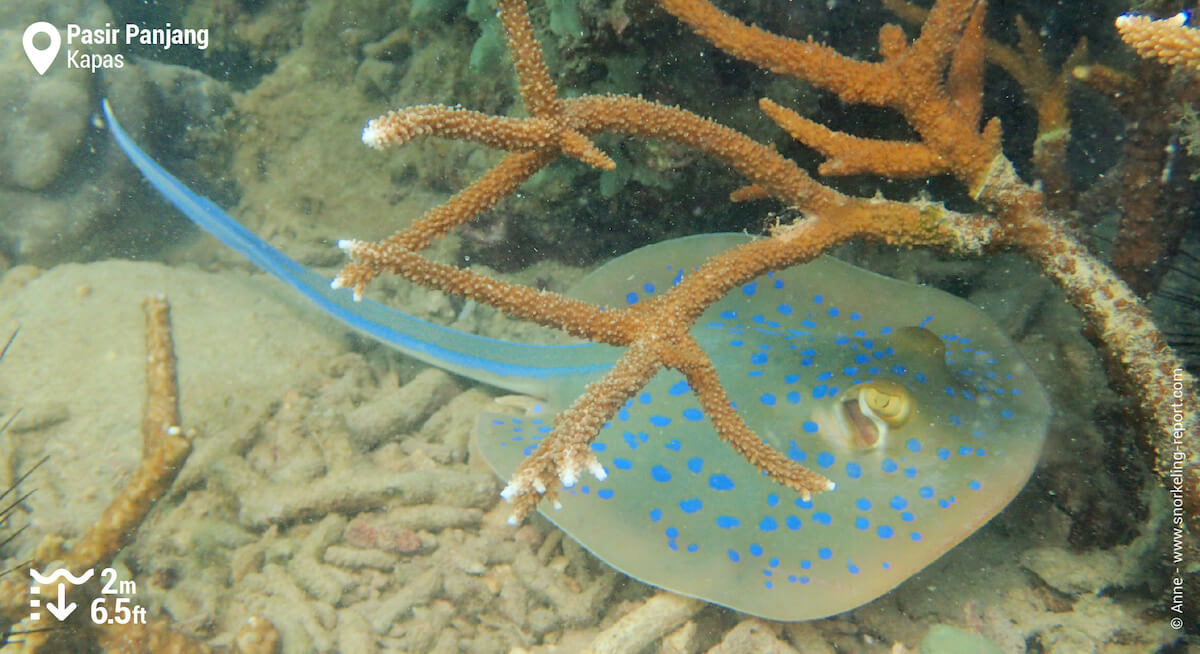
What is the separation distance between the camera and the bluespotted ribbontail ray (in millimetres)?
2871

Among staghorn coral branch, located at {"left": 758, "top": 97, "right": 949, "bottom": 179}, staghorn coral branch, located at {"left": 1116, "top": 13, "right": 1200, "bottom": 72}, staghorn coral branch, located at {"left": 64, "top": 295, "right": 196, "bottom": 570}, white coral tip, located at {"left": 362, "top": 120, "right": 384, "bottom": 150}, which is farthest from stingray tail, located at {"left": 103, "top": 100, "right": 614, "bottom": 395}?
staghorn coral branch, located at {"left": 1116, "top": 13, "right": 1200, "bottom": 72}

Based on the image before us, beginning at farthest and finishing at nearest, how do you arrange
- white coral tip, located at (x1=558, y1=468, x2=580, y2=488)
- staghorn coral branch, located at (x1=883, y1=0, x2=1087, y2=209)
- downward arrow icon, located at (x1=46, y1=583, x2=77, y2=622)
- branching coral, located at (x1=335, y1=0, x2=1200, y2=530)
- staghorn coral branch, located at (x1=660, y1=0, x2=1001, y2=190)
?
1. downward arrow icon, located at (x1=46, y1=583, x2=77, y2=622)
2. staghorn coral branch, located at (x1=883, y1=0, x2=1087, y2=209)
3. staghorn coral branch, located at (x1=660, y1=0, x2=1001, y2=190)
4. branching coral, located at (x1=335, y1=0, x2=1200, y2=530)
5. white coral tip, located at (x1=558, y1=468, x2=580, y2=488)

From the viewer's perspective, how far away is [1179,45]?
80.6 inches

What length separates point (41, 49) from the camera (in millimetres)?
6047

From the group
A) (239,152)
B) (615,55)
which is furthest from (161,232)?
(615,55)

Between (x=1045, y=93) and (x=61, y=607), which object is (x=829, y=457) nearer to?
(x=1045, y=93)

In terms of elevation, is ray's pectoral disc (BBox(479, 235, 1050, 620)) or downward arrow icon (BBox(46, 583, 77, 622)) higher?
ray's pectoral disc (BBox(479, 235, 1050, 620))

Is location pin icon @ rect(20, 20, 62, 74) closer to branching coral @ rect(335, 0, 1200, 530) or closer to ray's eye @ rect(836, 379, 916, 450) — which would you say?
branching coral @ rect(335, 0, 1200, 530)

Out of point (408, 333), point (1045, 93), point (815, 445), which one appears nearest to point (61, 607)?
point (408, 333)

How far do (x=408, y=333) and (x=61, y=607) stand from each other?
8.13 feet

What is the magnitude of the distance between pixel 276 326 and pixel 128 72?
12.4 ft

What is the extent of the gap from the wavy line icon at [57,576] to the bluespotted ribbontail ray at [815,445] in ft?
7.75

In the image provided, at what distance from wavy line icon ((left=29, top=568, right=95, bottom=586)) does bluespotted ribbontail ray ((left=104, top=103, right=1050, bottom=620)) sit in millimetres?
2361

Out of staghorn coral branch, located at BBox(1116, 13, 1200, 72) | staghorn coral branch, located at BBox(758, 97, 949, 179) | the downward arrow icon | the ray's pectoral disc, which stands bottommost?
the downward arrow icon
